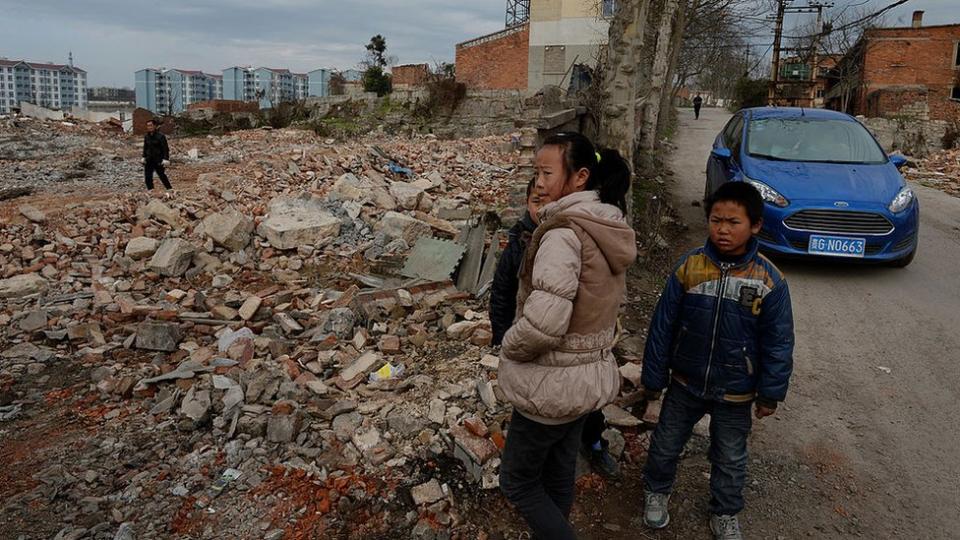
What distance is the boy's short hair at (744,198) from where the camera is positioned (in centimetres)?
280

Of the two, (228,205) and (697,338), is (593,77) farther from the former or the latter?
(697,338)

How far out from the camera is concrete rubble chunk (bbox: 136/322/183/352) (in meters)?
5.24

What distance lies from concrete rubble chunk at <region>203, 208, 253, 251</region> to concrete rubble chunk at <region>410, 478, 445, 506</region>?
560cm

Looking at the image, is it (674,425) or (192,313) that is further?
(192,313)

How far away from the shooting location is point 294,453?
3.58 metres

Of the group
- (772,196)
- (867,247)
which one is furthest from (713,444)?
(867,247)

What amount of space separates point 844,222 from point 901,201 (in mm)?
702

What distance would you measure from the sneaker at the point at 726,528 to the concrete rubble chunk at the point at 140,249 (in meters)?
7.06

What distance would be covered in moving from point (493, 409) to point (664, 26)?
434 inches

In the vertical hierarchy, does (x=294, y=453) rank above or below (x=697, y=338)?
below

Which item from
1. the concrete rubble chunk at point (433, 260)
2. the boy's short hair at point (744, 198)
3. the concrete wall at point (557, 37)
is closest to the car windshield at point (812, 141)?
the concrete rubble chunk at point (433, 260)

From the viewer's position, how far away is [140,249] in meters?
7.54

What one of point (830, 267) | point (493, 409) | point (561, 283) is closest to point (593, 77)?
point (830, 267)

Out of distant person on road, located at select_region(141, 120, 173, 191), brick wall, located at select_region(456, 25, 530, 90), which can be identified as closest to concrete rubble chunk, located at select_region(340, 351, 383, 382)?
distant person on road, located at select_region(141, 120, 173, 191)
